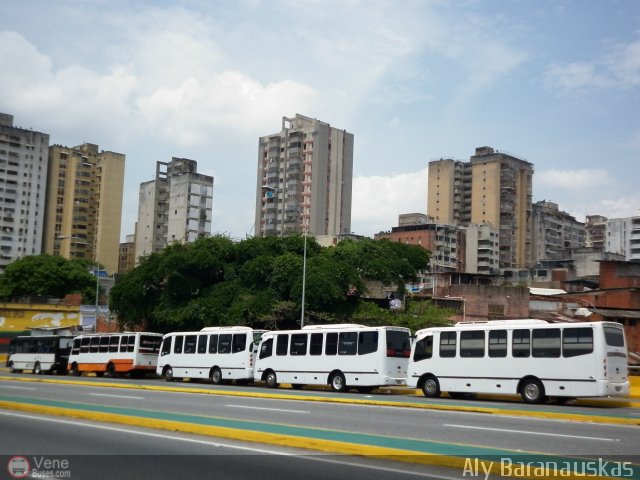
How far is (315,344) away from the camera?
3166cm

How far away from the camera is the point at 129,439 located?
13648 millimetres

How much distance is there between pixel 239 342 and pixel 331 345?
22.4 feet

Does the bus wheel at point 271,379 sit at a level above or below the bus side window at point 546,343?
below

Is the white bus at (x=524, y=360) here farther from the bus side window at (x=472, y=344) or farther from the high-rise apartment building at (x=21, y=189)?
the high-rise apartment building at (x=21, y=189)

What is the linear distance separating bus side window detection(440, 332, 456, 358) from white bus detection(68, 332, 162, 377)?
21.0m

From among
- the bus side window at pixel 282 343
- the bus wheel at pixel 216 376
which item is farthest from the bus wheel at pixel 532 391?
the bus wheel at pixel 216 376

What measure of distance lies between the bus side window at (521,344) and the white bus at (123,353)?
78.7 ft

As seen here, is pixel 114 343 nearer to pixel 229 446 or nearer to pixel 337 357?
pixel 337 357

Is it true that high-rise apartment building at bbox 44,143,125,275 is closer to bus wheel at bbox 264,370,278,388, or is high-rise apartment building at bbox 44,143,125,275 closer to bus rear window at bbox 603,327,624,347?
bus wheel at bbox 264,370,278,388

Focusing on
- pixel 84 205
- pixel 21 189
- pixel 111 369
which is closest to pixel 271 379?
pixel 111 369

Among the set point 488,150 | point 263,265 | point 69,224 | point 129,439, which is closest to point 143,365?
point 263,265

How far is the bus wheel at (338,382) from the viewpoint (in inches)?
1196

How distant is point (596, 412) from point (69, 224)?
12367 centimetres

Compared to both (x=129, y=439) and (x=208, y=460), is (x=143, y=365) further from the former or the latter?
(x=208, y=460)
